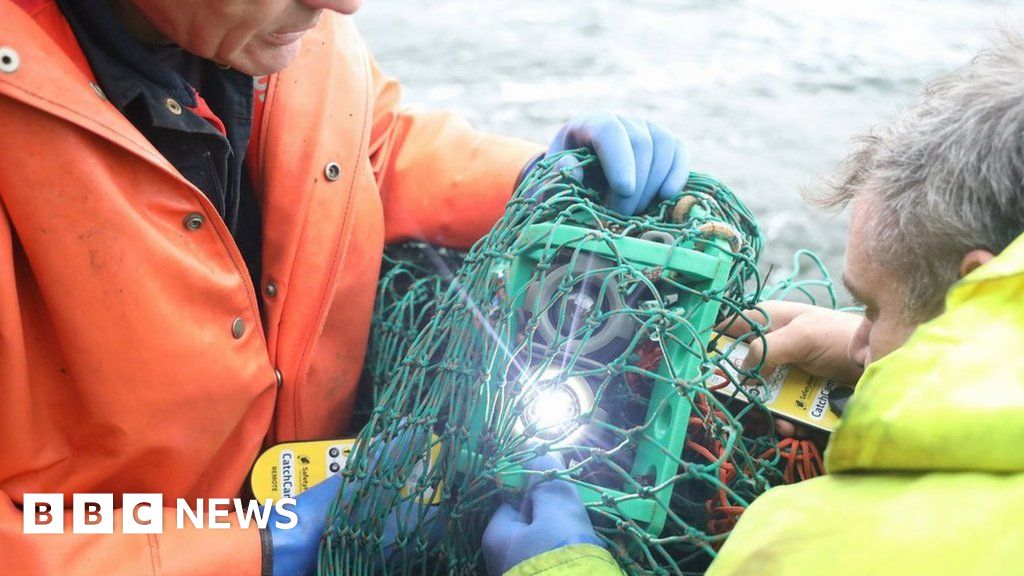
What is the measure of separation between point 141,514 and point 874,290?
1229 millimetres

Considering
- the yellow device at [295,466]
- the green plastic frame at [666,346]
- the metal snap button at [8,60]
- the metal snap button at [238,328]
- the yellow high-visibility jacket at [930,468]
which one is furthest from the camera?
the yellow device at [295,466]

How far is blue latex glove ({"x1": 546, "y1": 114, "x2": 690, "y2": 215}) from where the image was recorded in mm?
1806

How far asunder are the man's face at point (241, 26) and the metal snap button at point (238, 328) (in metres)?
0.43

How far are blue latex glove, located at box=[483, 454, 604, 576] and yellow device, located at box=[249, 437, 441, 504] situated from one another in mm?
383

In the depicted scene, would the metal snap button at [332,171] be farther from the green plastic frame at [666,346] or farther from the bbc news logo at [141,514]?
the bbc news logo at [141,514]

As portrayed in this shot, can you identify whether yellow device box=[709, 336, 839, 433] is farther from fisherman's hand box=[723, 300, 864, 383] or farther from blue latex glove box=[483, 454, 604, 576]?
blue latex glove box=[483, 454, 604, 576]

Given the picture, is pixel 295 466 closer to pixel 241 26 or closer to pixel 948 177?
pixel 241 26

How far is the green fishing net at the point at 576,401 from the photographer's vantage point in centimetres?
155

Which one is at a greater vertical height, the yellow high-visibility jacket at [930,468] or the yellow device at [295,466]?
the yellow high-visibility jacket at [930,468]

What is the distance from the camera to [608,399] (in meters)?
1.69

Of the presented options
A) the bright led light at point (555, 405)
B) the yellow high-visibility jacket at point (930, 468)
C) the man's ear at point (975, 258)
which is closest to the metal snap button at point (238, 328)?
the bright led light at point (555, 405)

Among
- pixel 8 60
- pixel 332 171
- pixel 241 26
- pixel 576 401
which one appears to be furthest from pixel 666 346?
pixel 8 60

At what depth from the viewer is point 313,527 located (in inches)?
72.3

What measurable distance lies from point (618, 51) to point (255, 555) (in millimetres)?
4781
